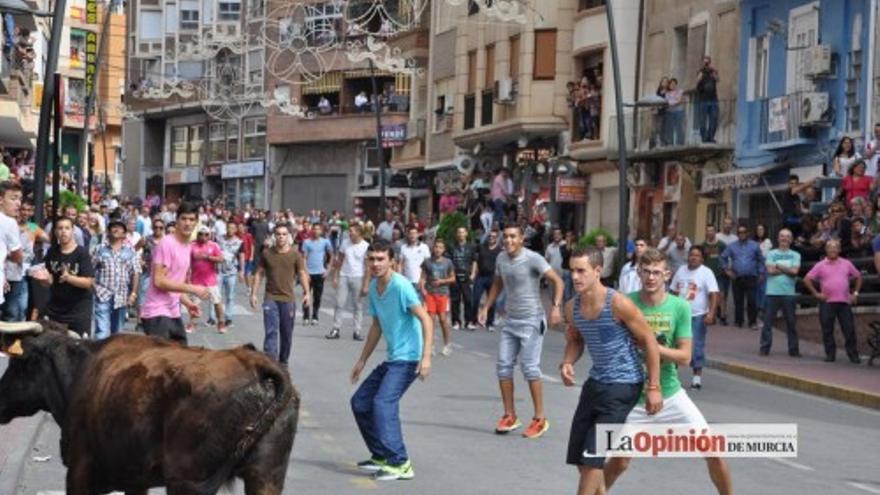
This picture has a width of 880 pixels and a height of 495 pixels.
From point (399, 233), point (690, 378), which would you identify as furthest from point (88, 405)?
point (399, 233)

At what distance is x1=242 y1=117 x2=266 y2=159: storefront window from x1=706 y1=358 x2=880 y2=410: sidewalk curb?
5402 cm

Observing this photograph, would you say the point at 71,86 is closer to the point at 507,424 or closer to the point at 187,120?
the point at 187,120

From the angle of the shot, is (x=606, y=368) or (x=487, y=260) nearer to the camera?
(x=606, y=368)

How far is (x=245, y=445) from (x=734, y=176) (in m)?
29.7

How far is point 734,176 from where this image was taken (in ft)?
123

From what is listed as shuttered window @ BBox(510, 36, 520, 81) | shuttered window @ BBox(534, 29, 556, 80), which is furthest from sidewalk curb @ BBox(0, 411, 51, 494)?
shuttered window @ BBox(510, 36, 520, 81)

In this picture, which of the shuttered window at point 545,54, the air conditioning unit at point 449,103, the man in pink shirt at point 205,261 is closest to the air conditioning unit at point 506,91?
the shuttered window at point 545,54

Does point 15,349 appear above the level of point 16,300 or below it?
above

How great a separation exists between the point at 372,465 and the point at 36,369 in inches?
158

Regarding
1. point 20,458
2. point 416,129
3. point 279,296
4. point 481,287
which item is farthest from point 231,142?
point 20,458

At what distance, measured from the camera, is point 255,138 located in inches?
3145

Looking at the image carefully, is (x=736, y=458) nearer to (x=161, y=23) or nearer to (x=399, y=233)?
(x=399, y=233)

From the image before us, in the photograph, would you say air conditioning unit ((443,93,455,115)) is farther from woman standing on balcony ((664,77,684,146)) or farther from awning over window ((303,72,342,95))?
awning over window ((303,72,342,95))

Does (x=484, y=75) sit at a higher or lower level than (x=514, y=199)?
higher
